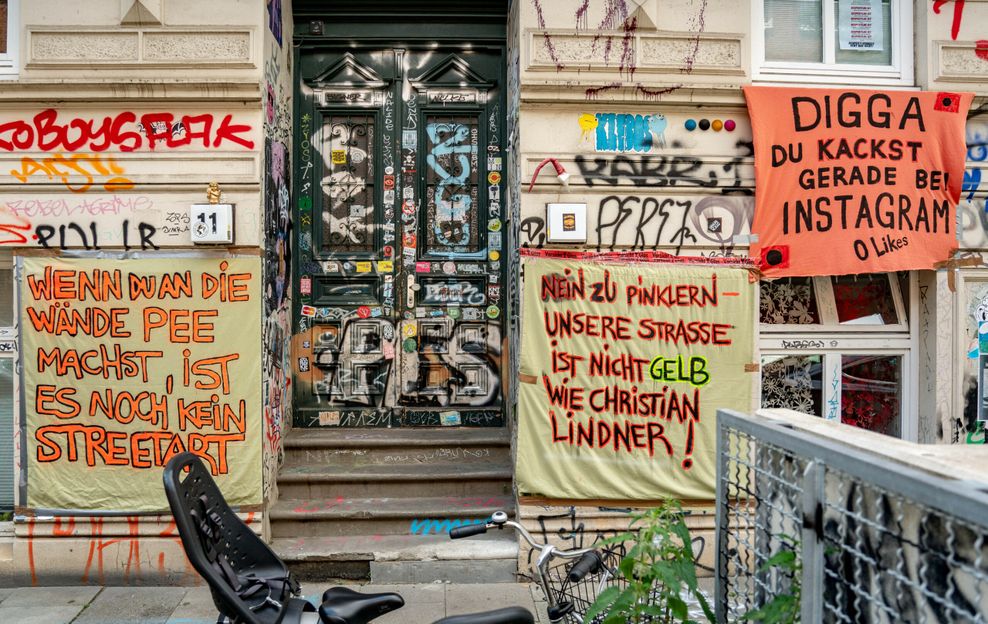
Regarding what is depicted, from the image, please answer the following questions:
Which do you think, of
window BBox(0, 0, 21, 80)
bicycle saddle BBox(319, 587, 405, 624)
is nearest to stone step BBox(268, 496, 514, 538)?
bicycle saddle BBox(319, 587, 405, 624)

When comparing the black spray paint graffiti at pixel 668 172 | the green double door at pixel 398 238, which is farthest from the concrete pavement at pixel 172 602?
the black spray paint graffiti at pixel 668 172

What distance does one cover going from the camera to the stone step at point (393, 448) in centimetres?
607

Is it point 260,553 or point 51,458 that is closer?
point 260,553

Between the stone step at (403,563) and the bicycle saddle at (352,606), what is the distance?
2.22 meters

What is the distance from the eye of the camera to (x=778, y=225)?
18.3 ft

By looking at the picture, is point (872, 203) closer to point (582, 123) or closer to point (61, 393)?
point (582, 123)

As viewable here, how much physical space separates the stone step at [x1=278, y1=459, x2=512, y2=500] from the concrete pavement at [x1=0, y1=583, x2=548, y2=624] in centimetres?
78

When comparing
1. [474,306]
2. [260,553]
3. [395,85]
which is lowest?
[260,553]

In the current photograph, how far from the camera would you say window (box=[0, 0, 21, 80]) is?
5.54m

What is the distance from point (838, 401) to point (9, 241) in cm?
621

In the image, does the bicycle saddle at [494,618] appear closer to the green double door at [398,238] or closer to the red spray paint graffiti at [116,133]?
the green double door at [398,238]

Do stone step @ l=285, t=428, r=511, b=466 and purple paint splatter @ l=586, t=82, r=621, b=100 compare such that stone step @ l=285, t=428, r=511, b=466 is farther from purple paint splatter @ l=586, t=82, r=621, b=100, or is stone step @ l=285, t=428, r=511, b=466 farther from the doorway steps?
purple paint splatter @ l=586, t=82, r=621, b=100

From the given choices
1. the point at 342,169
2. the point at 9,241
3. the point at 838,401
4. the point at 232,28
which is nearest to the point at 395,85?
the point at 342,169

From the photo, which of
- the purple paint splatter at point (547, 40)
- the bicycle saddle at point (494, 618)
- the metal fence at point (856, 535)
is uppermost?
the purple paint splatter at point (547, 40)
